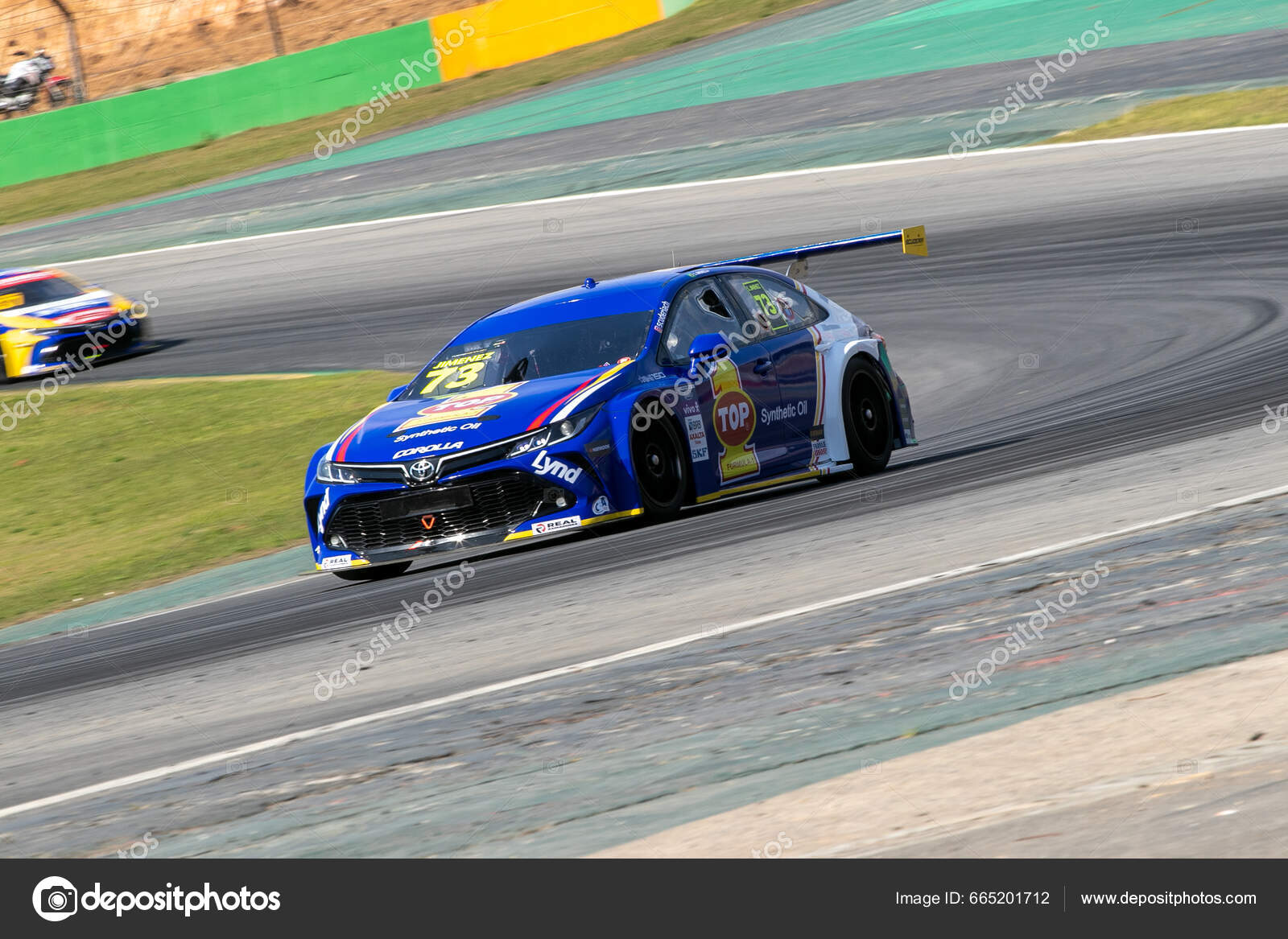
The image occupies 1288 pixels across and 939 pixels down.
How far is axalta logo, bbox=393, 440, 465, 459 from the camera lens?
9742 millimetres

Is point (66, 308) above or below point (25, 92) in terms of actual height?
below

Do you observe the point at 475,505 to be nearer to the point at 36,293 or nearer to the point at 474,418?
the point at 474,418

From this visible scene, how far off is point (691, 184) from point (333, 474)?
53.4 feet

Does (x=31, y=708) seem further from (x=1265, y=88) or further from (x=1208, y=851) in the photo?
(x=1265, y=88)

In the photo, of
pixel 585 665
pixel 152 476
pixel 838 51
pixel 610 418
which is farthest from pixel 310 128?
pixel 585 665

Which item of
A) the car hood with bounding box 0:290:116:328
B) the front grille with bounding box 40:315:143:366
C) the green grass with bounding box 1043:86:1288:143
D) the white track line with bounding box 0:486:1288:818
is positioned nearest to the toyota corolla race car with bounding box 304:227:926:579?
the white track line with bounding box 0:486:1288:818

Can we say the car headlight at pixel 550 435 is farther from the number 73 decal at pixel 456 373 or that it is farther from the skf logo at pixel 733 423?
the number 73 decal at pixel 456 373

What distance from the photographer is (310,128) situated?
37.6 m

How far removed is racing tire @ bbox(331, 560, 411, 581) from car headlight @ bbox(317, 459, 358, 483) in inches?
Answer: 19.9

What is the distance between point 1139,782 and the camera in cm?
465

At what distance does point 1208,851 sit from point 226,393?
16.0 meters

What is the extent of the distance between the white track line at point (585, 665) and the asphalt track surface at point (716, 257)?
5.4 inches
